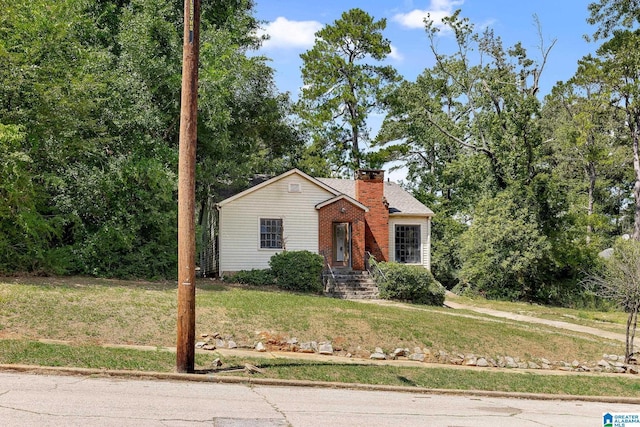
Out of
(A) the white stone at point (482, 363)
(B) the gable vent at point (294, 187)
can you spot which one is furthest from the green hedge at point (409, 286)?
(A) the white stone at point (482, 363)

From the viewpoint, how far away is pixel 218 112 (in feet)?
73.6

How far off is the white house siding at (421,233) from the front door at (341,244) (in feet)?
7.93

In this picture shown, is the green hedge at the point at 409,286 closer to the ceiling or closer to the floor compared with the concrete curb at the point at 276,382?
closer to the ceiling

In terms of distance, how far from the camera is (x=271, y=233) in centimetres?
2550

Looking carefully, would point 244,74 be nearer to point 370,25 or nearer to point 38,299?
point 38,299

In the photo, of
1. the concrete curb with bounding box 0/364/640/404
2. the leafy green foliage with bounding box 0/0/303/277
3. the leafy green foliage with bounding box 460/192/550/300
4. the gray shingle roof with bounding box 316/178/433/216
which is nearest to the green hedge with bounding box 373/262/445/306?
the gray shingle roof with bounding box 316/178/433/216

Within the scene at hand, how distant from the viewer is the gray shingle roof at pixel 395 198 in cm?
2880

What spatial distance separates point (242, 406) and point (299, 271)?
1456cm

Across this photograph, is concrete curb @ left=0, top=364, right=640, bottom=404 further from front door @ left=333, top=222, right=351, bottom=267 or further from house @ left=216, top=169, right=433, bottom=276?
front door @ left=333, top=222, right=351, bottom=267

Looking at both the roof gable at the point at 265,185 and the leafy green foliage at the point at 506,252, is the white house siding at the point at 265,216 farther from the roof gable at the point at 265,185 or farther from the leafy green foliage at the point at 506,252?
the leafy green foliage at the point at 506,252

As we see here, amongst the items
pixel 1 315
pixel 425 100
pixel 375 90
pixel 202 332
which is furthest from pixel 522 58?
pixel 1 315

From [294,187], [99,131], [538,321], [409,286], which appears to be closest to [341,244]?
[294,187]

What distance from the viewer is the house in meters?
24.9

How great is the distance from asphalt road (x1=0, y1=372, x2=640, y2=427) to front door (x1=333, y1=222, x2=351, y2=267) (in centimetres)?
1672
